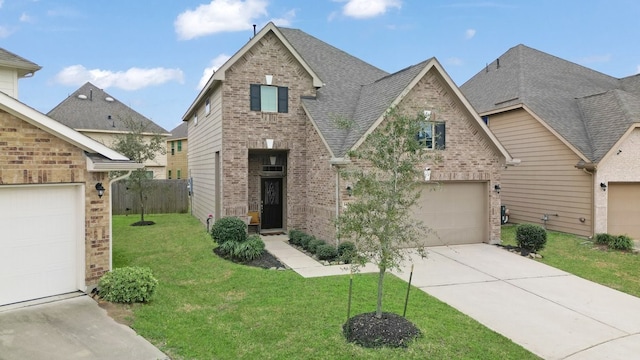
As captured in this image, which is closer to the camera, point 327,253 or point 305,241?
point 327,253

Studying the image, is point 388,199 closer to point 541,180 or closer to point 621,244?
point 621,244

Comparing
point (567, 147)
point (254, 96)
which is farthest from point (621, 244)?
point (254, 96)

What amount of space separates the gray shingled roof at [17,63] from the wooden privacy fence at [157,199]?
10851 millimetres

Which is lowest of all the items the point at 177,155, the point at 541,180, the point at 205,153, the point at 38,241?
the point at 38,241

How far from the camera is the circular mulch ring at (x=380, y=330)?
604cm

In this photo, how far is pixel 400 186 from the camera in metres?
6.41

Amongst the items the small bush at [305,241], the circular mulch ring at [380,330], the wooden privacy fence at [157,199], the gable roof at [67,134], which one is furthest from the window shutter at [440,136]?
the wooden privacy fence at [157,199]

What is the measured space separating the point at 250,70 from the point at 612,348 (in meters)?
13.0

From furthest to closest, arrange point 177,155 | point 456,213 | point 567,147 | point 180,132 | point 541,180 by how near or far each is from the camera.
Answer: point 180,132
point 177,155
point 541,180
point 567,147
point 456,213

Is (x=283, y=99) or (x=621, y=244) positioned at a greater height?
(x=283, y=99)

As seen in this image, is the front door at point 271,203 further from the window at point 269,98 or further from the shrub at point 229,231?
the shrub at point 229,231

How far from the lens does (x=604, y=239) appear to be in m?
14.6

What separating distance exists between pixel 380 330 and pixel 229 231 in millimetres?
7191

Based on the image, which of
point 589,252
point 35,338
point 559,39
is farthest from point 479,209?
point 559,39
